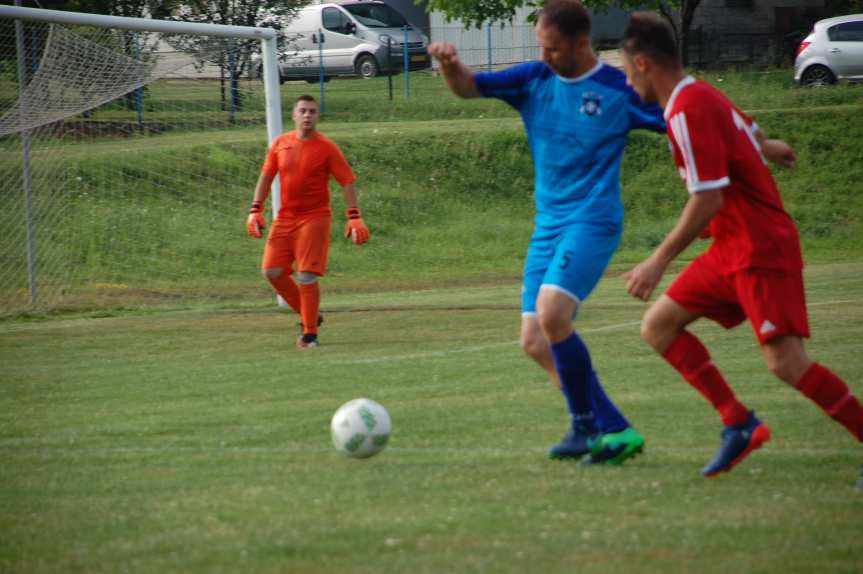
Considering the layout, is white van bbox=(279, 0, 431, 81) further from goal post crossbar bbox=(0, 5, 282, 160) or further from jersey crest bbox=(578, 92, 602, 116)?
jersey crest bbox=(578, 92, 602, 116)

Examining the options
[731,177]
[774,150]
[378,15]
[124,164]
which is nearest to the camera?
[731,177]

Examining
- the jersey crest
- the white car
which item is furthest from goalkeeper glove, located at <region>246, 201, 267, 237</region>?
the white car

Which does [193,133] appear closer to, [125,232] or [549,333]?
[125,232]

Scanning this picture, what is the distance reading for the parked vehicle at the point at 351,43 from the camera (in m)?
33.0

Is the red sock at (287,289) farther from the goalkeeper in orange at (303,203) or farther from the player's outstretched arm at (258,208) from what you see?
the player's outstretched arm at (258,208)

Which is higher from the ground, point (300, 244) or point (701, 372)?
point (701, 372)

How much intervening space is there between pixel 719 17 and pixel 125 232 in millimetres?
26769

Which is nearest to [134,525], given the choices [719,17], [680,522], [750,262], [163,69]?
[680,522]

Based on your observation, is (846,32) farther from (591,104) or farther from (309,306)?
(591,104)

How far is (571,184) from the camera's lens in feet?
20.7

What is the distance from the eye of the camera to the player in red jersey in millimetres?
5316

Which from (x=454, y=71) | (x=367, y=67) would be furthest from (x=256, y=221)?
(x=367, y=67)

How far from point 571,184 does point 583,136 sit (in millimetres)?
242

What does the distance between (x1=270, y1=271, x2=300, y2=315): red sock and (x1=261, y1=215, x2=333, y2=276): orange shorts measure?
0.34 feet
